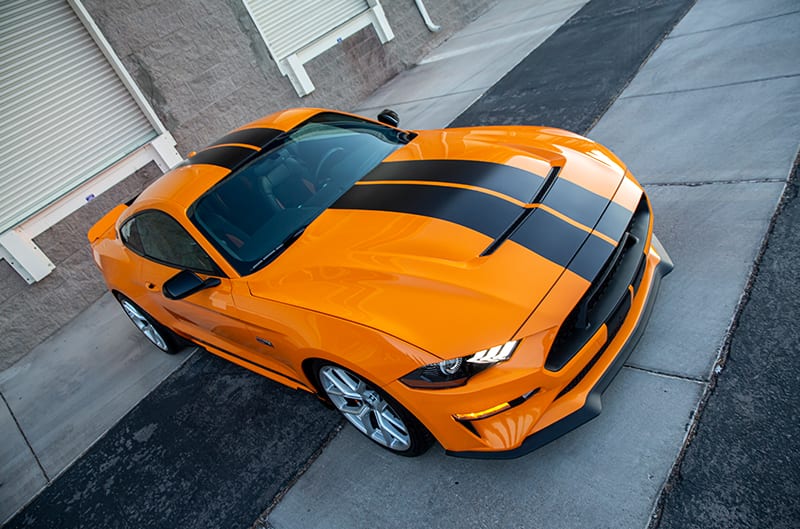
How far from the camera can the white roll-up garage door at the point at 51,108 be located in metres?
5.60

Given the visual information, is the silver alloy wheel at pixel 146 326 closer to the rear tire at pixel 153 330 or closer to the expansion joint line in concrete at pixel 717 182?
the rear tire at pixel 153 330

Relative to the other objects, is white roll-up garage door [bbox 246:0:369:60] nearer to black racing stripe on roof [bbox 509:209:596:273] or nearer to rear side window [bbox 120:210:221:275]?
rear side window [bbox 120:210:221:275]

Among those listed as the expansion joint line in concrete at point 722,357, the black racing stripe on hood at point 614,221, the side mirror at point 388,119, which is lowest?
the expansion joint line in concrete at point 722,357

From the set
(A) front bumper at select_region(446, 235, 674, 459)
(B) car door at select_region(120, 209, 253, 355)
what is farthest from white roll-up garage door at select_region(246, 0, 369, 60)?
(A) front bumper at select_region(446, 235, 674, 459)

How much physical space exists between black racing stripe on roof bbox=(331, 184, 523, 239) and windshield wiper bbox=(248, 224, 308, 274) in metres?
0.28

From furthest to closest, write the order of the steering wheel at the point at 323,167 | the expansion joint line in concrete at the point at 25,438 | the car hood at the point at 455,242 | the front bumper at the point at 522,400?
the expansion joint line in concrete at the point at 25,438 < the steering wheel at the point at 323,167 < the car hood at the point at 455,242 < the front bumper at the point at 522,400

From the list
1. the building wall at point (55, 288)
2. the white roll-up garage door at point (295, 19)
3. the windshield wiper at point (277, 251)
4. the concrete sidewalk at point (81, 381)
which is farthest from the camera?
the white roll-up garage door at point (295, 19)

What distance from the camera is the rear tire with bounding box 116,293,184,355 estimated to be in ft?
13.7

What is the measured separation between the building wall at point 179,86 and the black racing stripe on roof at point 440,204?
4354 mm

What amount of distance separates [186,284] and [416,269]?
54.5 inches

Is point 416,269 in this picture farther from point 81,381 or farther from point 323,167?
A: point 81,381

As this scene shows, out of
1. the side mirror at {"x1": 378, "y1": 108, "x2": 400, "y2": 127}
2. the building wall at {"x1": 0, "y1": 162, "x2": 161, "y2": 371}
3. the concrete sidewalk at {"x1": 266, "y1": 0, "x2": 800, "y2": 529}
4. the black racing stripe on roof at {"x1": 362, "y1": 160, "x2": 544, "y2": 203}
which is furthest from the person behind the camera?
the building wall at {"x1": 0, "y1": 162, "x2": 161, "y2": 371}

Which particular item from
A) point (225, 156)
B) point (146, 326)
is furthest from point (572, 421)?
point (146, 326)

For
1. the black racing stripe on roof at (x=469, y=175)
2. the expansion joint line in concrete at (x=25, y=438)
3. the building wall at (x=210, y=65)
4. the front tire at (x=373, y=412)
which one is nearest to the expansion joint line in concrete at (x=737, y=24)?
the black racing stripe on roof at (x=469, y=175)
